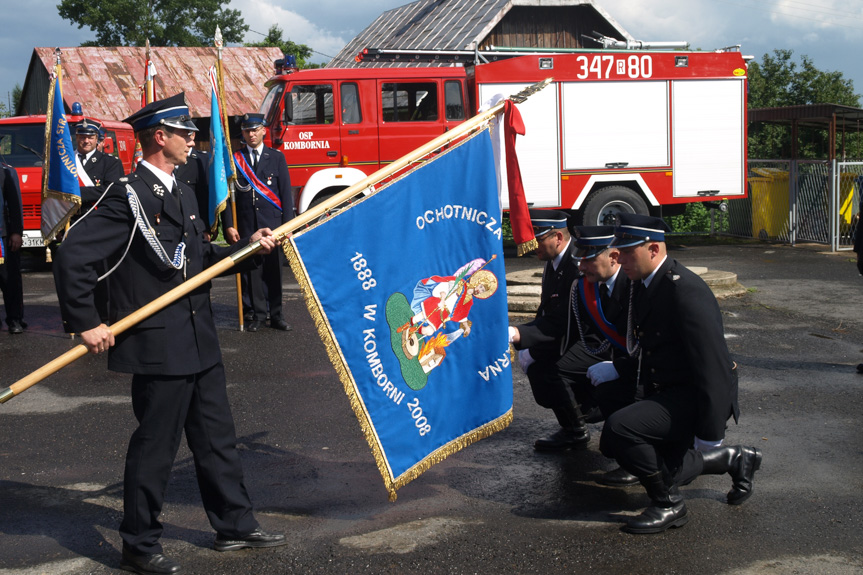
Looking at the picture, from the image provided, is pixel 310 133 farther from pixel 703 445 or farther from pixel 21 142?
pixel 703 445

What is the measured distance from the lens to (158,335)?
411 centimetres

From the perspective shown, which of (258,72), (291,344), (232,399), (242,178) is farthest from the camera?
(258,72)

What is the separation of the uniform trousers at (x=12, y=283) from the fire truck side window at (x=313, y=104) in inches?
208

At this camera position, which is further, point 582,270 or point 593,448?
point 593,448

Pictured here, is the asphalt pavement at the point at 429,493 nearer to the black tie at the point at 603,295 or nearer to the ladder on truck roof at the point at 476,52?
the black tie at the point at 603,295

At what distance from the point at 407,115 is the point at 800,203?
25.8 feet

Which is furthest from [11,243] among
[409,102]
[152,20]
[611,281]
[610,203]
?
[152,20]

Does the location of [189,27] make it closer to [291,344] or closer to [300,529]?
[291,344]

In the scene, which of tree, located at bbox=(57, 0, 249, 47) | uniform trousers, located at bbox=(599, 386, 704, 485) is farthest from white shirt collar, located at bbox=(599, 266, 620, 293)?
tree, located at bbox=(57, 0, 249, 47)

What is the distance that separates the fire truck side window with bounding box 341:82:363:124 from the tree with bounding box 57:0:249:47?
39093mm

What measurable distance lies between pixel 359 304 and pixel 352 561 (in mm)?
1190

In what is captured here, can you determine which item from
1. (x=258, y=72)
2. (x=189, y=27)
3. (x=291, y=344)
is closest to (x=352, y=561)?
(x=291, y=344)

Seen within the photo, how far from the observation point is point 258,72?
31.3 m

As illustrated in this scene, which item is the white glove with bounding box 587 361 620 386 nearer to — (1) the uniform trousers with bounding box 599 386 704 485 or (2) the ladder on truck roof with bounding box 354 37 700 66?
(1) the uniform trousers with bounding box 599 386 704 485
